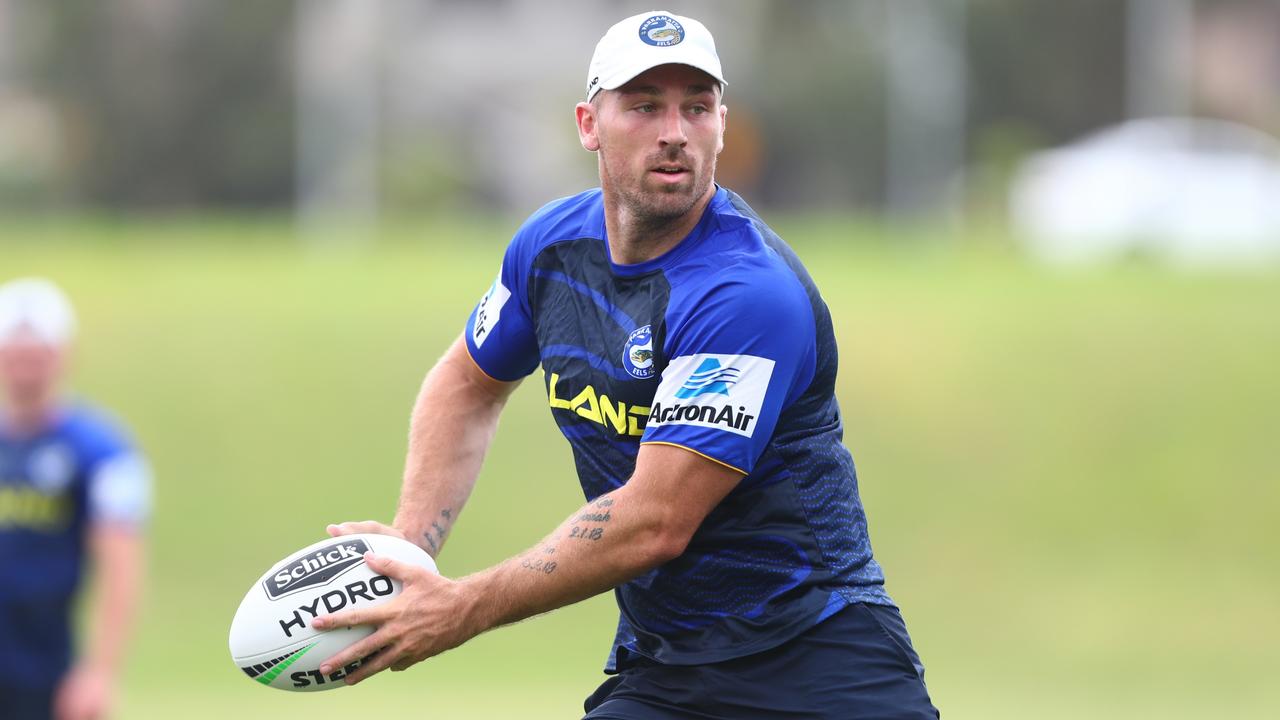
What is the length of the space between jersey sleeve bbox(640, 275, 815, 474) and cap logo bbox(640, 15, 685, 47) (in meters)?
0.72

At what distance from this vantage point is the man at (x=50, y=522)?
27.6 ft

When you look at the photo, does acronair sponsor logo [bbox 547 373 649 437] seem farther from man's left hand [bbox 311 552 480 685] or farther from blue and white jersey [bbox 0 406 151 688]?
blue and white jersey [bbox 0 406 151 688]

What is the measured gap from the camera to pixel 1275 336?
22391 mm

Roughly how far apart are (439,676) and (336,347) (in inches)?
282

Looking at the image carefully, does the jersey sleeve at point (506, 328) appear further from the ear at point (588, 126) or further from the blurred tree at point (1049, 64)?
the blurred tree at point (1049, 64)

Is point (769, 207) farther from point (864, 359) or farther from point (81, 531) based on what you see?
point (81, 531)

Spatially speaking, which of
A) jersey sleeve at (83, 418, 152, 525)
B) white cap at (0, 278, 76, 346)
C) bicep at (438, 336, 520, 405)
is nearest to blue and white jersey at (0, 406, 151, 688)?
jersey sleeve at (83, 418, 152, 525)

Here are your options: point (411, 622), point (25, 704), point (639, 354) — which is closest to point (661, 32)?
point (639, 354)

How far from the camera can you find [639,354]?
16.7 feet

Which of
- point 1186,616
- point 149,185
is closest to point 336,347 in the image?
point 1186,616

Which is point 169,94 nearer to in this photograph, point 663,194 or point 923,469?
point 923,469

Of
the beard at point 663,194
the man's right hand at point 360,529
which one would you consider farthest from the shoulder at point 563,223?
the man's right hand at point 360,529

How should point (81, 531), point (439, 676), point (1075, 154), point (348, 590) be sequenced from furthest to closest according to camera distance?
point (1075, 154), point (439, 676), point (81, 531), point (348, 590)

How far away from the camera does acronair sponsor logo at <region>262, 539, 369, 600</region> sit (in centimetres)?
507
